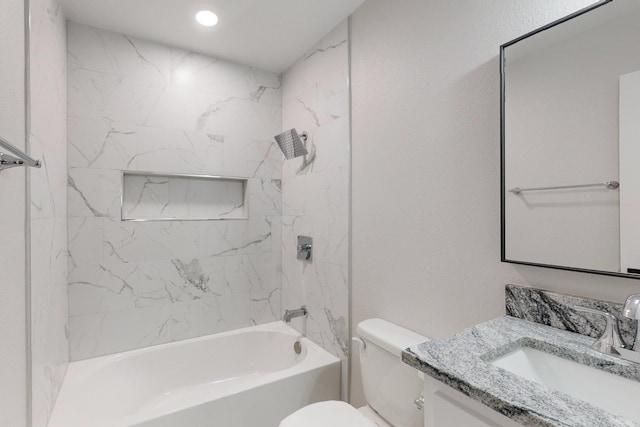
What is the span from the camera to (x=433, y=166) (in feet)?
4.62

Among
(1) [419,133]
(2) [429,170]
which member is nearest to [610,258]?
(2) [429,170]

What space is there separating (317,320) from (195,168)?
1401 millimetres

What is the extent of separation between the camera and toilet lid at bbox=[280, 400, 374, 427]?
4.32 feet

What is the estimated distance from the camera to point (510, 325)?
39.6 inches

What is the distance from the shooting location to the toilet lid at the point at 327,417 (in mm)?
1316

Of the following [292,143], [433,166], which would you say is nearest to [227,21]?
[292,143]

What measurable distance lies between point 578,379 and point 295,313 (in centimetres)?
169

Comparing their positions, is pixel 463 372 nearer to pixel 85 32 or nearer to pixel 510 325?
pixel 510 325

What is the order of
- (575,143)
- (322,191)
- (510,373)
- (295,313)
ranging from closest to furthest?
(510,373)
(575,143)
(322,191)
(295,313)

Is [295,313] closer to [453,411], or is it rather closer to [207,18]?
[453,411]

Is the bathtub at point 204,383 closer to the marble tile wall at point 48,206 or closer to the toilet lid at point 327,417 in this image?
the marble tile wall at point 48,206

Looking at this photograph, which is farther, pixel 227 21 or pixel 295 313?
pixel 295 313

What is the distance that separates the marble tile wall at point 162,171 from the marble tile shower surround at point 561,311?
1891 mm

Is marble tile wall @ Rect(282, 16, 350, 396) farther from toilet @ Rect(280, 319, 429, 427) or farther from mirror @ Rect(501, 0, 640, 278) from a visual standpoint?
mirror @ Rect(501, 0, 640, 278)
